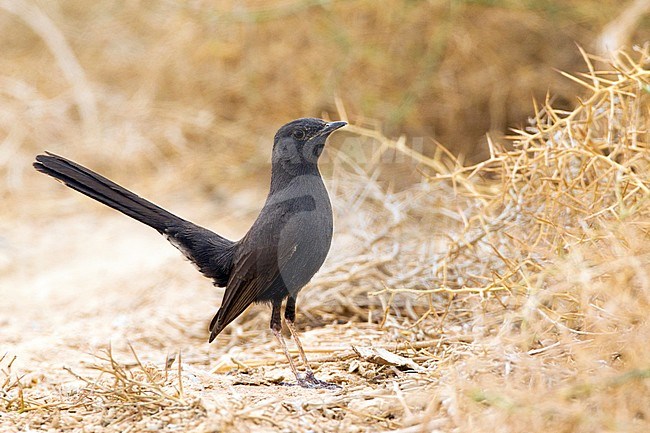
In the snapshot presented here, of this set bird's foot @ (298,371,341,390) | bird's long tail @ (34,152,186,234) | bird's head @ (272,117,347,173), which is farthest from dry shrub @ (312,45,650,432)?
bird's long tail @ (34,152,186,234)

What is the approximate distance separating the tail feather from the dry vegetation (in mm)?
475

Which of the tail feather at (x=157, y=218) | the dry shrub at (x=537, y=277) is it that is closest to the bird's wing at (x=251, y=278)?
the tail feather at (x=157, y=218)

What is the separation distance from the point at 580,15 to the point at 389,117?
5.81 feet

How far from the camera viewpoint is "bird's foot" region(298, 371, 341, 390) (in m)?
3.49

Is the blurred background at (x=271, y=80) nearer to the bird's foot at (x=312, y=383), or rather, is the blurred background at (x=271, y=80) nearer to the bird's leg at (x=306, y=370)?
the bird's leg at (x=306, y=370)

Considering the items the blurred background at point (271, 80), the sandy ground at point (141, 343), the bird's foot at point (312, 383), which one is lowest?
the bird's foot at point (312, 383)

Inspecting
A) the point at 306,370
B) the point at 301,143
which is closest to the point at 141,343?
the point at 306,370

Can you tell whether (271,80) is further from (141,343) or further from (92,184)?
(92,184)

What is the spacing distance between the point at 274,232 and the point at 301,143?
0.43 m

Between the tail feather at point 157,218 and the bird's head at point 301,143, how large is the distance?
1.62 feet

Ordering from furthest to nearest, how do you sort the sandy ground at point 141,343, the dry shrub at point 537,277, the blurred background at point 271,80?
the blurred background at point 271,80, the sandy ground at point 141,343, the dry shrub at point 537,277

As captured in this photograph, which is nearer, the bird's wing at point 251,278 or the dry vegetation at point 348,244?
the dry vegetation at point 348,244

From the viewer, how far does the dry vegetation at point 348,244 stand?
2.94m

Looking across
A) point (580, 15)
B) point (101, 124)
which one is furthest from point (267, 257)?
point (101, 124)
